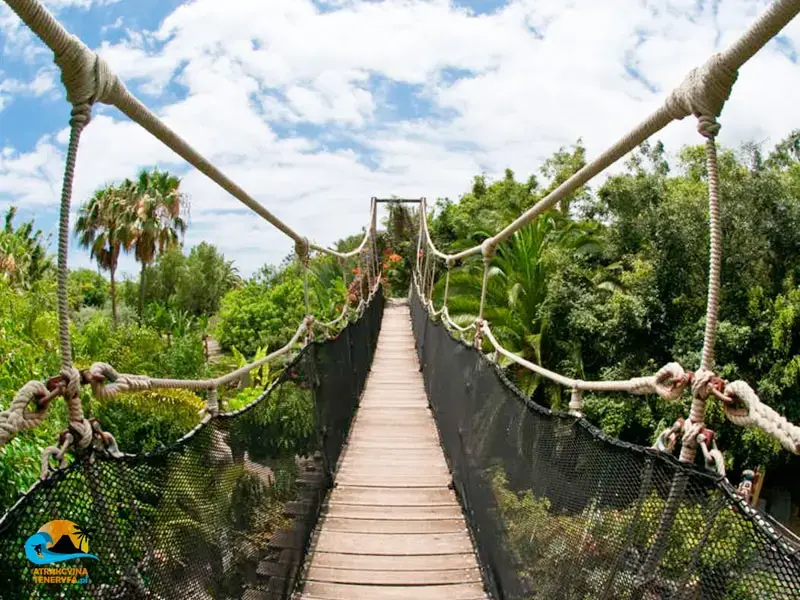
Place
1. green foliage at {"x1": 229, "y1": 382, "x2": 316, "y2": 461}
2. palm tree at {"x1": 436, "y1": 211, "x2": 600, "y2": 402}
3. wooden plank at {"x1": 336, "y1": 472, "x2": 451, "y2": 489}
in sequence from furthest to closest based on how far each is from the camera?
palm tree at {"x1": 436, "y1": 211, "x2": 600, "y2": 402} → wooden plank at {"x1": 336, "y1": 472, "x2": 451, "y2": 489} → green foliage at {"x1": 229, "y1": 382, "x2": 316, "y2": 461}

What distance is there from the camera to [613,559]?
1.11 metres

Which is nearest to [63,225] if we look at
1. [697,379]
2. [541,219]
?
[697,379]

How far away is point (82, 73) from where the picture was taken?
99 cm

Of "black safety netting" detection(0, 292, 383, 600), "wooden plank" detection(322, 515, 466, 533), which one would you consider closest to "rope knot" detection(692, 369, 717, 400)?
"black safety netting" detection(0, 292, 383, 600)

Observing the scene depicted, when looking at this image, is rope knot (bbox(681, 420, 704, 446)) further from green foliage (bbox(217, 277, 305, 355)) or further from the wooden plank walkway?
green foliage (bbox(217, 277, 305, 355))

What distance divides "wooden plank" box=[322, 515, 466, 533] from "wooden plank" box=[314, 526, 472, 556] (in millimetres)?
29

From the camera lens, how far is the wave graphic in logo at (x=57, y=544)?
95 cm

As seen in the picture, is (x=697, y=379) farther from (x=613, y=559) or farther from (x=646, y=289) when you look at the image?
(x=646, y=289)

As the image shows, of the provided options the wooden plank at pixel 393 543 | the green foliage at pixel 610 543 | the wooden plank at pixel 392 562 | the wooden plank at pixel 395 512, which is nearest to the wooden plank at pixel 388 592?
the wooden plank at pixel 392 562

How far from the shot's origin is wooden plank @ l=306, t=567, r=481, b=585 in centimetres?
212

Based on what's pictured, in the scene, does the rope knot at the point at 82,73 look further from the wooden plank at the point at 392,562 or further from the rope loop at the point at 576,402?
the wooden plank at the point at 392,562

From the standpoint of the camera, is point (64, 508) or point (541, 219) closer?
point (64, 508)

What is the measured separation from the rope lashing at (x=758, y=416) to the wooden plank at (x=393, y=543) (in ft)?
5.25

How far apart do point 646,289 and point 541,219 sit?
2.29 metres
